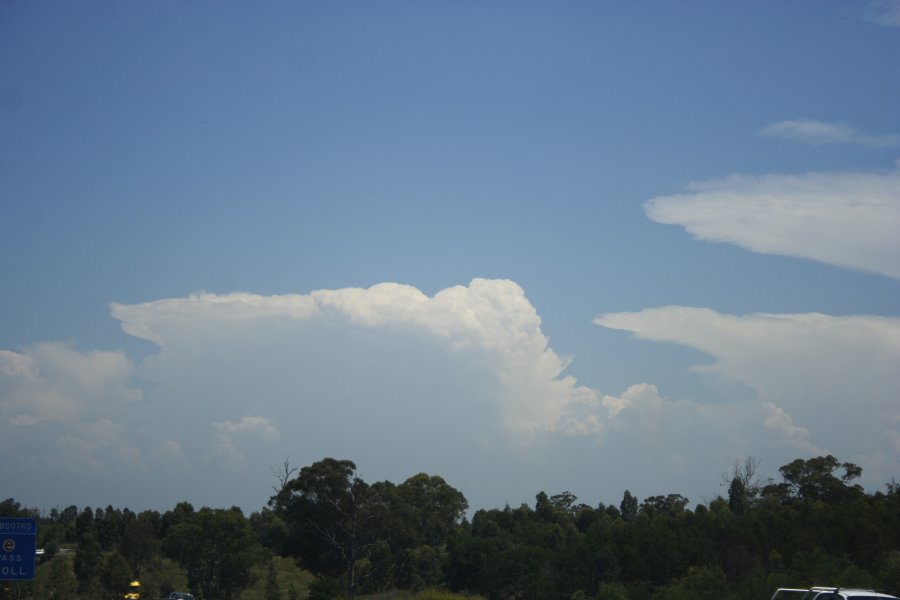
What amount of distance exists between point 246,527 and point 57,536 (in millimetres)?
34215

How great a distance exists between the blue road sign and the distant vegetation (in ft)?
33.9

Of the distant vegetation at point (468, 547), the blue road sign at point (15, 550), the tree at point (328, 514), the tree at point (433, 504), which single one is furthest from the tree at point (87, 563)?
the blue road sign at point (15, 550)

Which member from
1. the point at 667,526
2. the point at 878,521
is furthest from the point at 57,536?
the point at 878,521

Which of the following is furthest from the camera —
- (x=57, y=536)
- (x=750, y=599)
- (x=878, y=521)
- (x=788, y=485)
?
(x=57, y=536)

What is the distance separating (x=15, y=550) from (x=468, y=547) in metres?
37.8

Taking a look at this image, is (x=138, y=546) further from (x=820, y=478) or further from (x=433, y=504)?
(x=820, y=478)

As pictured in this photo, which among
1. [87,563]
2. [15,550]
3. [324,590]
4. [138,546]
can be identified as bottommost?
[324,590]

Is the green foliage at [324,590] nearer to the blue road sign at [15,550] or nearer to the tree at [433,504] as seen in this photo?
the blue road sign at [15,550]

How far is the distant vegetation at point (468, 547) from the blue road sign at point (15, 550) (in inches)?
406

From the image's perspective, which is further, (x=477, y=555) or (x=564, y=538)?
(x=564, y=538)

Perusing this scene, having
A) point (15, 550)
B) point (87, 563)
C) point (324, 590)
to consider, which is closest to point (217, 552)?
point (87, 563)

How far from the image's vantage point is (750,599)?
110 ft

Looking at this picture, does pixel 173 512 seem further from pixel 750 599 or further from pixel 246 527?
pixel 750 599

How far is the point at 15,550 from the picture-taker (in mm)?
26562
